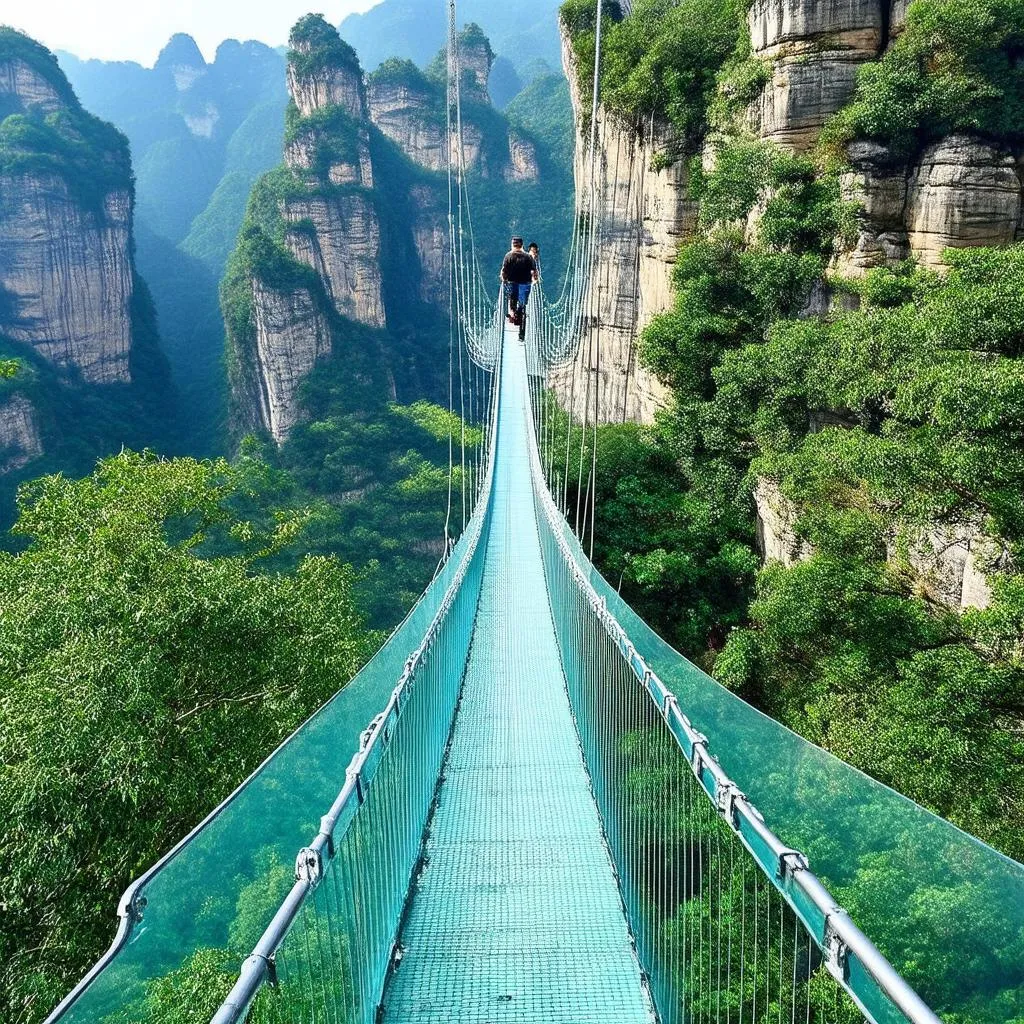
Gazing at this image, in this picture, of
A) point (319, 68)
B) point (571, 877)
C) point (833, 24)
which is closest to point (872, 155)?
point (833, 24)

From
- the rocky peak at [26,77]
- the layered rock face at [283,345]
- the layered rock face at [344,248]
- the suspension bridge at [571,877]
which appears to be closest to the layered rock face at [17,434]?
the layered rock face at [283,345]

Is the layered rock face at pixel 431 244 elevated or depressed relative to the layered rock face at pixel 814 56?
elevated

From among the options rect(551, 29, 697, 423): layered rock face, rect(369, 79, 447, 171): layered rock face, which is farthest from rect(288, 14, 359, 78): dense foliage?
rect(551, 29, 697, 423): layered rock face

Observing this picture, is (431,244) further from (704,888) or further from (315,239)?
(704,888)

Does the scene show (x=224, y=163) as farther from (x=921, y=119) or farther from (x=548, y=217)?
(x=921, y=119)

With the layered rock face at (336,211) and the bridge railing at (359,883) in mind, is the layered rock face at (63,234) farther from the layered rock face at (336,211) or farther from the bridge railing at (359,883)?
the bridge railing at (359,883)
